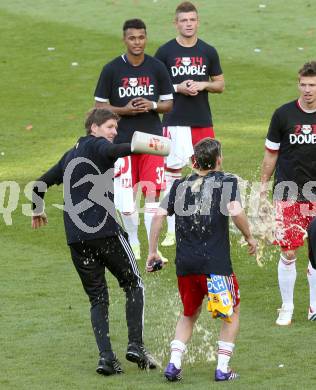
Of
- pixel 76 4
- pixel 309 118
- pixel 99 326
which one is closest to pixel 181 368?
pixel 99 326

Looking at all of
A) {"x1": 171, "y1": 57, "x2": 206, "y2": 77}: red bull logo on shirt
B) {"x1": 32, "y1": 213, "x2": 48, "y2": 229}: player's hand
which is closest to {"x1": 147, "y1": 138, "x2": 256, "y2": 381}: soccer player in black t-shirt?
{"x1": 32, "y1": 213, "x2": 48, "y2": 229}: player's hand

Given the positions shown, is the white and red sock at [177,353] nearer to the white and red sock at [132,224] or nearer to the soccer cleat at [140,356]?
the soccer cleat at [140,356]

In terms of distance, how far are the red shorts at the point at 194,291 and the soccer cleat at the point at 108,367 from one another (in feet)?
2.21

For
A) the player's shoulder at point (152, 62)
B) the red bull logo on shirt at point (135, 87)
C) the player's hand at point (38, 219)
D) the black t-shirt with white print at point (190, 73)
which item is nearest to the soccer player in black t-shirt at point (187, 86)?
the black t-shirt with white print at point (190, 73)

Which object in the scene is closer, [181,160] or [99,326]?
[99,326]

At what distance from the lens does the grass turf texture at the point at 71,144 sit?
29.9 ft

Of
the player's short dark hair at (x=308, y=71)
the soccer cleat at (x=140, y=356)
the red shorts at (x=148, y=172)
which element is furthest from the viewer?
the red shorts at (x=148, y=172)

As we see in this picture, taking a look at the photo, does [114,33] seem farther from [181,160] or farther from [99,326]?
[99,326]

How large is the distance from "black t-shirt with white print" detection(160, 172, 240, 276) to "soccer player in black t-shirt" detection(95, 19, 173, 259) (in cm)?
364

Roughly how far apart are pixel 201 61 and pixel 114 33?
13691 mm

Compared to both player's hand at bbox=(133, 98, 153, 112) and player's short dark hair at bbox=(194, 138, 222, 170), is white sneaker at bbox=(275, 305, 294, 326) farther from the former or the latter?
player's hand at bbox=(133, 98, 153, 112)

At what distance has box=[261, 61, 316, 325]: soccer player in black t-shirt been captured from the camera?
1033 cm

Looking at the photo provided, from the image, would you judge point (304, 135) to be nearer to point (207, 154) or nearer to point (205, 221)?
point (207, 154)

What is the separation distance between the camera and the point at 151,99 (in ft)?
40.7
